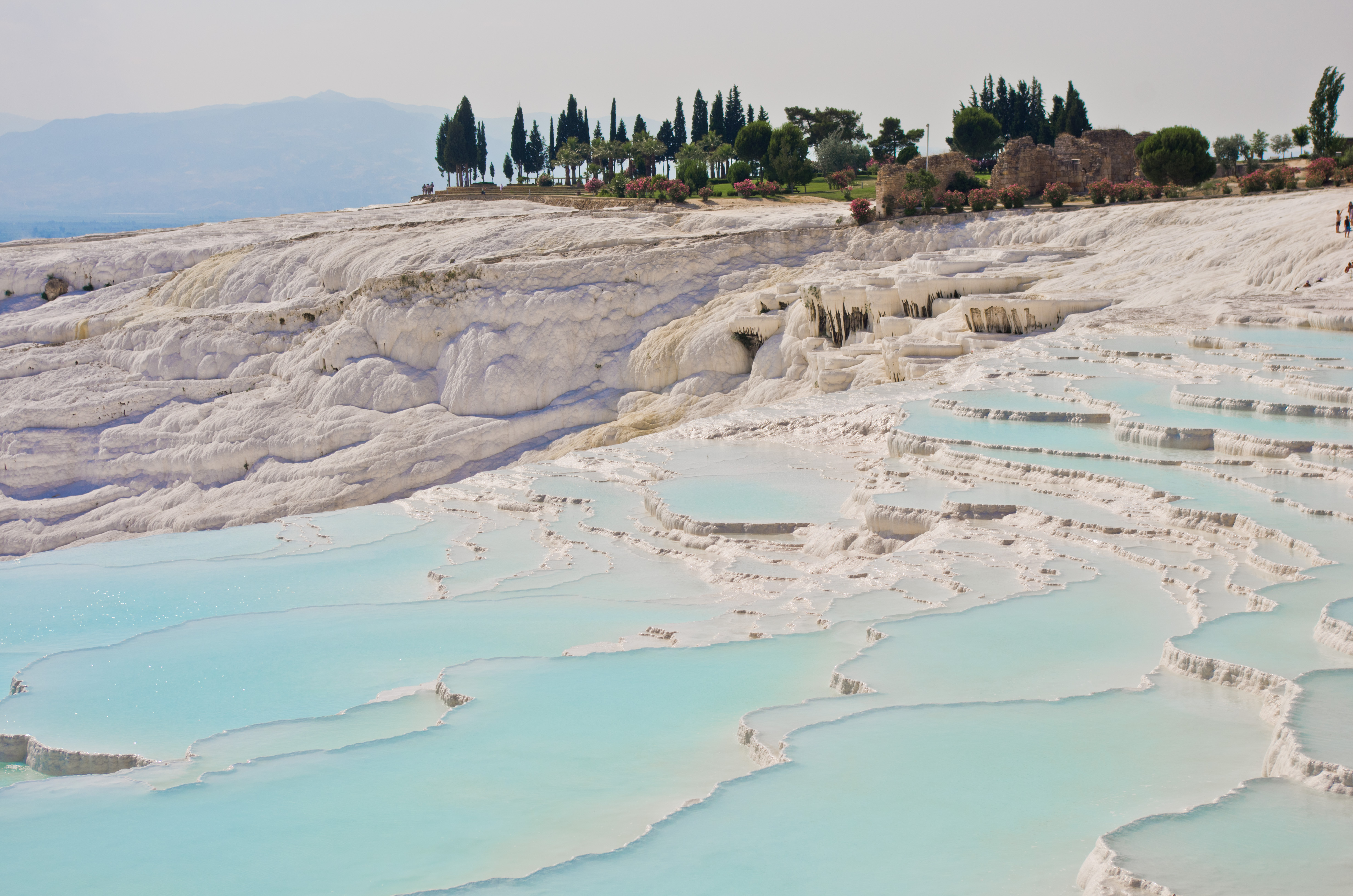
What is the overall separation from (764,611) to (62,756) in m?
3.31

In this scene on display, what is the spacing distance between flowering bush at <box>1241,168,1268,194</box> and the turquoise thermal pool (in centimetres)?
1106

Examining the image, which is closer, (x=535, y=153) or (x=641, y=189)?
(x=641, y=189)

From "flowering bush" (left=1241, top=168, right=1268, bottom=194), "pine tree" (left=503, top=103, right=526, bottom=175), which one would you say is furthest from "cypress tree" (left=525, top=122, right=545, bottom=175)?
"flowering bush" (left=1241, top=168, right=1268, bottom=194)

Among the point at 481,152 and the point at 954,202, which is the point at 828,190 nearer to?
the point at 954,202

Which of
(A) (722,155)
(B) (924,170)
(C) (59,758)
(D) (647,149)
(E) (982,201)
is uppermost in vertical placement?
(D) (647,149)

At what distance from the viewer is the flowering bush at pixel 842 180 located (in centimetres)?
3153

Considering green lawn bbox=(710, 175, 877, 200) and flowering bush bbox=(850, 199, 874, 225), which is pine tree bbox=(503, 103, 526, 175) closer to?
green lawn bbox=(710, 175, 877, 200)

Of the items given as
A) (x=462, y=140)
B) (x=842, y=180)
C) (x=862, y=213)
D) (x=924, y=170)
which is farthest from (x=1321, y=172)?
(x=462, y=140)

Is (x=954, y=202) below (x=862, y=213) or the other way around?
the other way around

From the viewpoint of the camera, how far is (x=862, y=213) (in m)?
21.5

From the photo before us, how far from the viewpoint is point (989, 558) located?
20.1ft

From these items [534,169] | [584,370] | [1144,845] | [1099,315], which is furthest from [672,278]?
[534,169]

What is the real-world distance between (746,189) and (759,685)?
26.8 metres

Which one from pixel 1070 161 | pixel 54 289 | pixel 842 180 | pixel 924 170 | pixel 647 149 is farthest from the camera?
pixel 647 149
